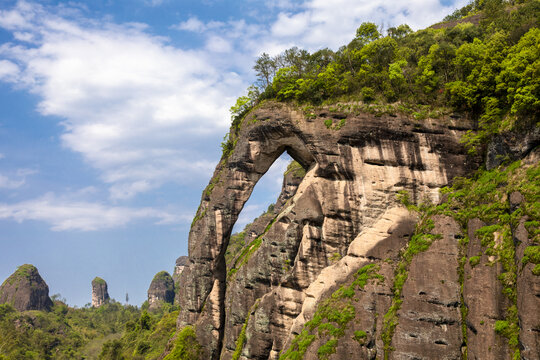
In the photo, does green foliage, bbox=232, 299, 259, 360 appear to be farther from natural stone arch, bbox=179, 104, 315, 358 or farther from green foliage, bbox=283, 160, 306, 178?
green foliage, bbox=283, 160, 306, 178

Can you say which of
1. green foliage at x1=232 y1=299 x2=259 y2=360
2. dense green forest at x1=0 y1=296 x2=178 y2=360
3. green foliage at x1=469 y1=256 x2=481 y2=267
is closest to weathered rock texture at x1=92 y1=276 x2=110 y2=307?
dense green forest at x1=0 y1=296 x2=178 y2=360

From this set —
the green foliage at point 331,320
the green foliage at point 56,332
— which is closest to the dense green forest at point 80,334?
the green foliage at point 56,332

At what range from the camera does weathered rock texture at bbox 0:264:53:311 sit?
11619cm

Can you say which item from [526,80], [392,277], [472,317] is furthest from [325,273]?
[526,80]

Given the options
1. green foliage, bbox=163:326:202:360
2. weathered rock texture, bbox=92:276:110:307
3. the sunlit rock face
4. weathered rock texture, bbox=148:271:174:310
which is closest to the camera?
the sunlit rock face

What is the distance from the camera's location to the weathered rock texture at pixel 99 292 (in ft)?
573

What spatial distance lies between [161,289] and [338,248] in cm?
12974

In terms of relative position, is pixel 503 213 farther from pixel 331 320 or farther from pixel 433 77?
pixel 433 77

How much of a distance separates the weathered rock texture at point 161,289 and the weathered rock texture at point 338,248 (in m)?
115

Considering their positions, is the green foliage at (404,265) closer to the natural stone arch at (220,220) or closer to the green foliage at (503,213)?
the green foliage at (503,213)

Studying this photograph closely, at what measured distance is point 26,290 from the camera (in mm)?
117688

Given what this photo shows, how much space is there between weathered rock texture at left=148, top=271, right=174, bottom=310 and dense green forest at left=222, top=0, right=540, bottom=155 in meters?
118

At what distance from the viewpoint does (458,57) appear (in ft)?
111

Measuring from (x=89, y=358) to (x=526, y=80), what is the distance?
97.2 meters
